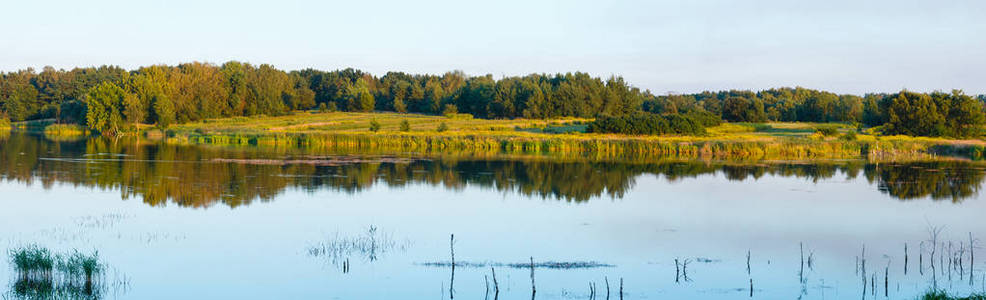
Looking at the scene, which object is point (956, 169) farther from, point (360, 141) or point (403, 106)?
point (403, 106)

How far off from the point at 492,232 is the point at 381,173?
14.3 metres

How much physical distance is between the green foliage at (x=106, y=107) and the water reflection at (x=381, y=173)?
3076cm

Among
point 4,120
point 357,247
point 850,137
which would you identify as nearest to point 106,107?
point 4,120

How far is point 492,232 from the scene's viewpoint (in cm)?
1603

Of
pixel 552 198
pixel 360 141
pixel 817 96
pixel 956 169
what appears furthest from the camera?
pixel 817 96

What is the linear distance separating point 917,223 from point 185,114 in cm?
7150

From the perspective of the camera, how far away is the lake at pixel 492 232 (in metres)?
11.4

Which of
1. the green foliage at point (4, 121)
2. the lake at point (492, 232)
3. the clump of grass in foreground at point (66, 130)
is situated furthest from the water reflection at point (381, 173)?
the green foliage at point (4, 121)

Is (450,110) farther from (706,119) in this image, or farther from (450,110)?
(706,119)

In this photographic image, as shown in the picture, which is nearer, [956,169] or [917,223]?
[917,223]

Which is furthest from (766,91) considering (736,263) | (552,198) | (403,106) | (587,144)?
(736,263)

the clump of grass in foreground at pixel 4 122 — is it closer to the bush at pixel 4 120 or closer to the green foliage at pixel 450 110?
the bush at pixel 4 120

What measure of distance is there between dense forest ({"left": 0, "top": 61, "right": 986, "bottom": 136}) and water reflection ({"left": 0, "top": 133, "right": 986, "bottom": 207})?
1834 cm

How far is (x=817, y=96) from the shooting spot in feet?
268
